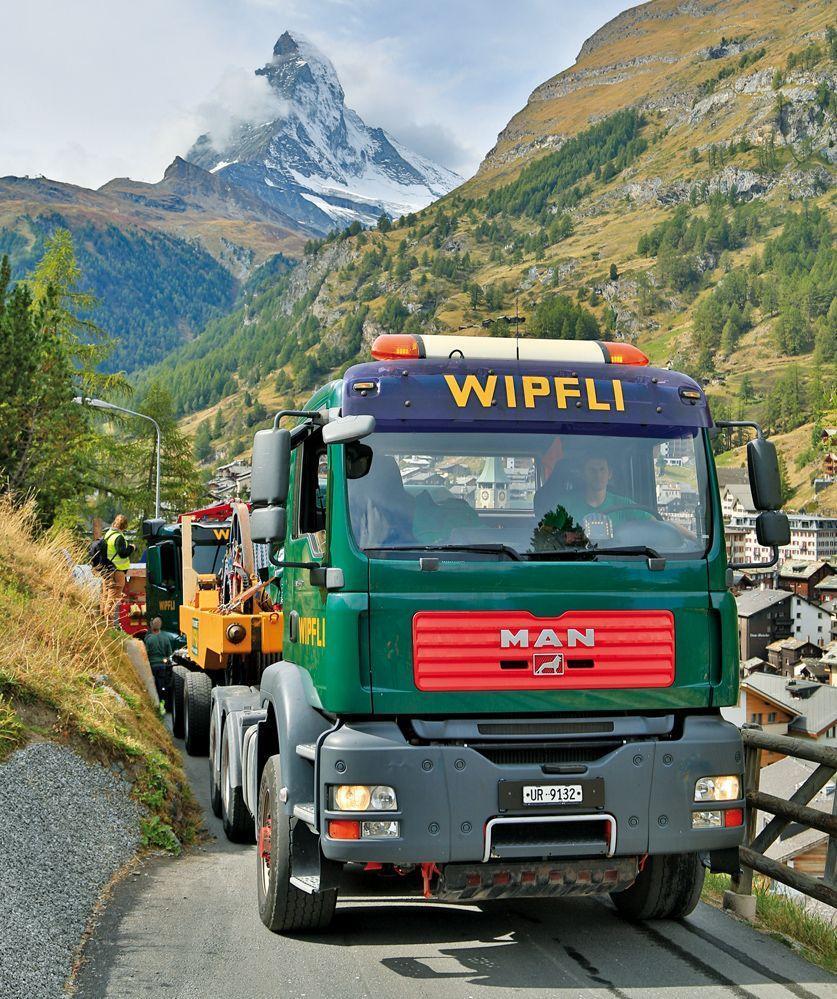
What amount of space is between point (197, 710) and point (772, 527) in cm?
825

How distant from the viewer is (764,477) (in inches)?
254

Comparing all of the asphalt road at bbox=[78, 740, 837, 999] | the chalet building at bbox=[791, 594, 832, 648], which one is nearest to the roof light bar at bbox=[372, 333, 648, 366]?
the asphalt road at bbox=[78, 740, 837, 999]

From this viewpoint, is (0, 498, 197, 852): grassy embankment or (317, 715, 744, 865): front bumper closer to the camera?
(317, 715, 744, 865): front bumper

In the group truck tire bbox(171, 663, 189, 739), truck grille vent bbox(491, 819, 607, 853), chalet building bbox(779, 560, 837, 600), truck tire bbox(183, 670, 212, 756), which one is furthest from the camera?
chalet building bbox(779, 560, 837, 600)

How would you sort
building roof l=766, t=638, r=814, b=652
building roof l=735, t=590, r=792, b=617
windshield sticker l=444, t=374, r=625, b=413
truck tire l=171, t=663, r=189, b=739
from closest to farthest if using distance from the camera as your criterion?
1. windshield sticker l=444, t=374, r=625, b=413
2. truck tire l=171, t=663, r=189, b=739
3. building roof l=766, t=638, r=814, b=652
4. building roof l=735, t=590, r=792, b=617

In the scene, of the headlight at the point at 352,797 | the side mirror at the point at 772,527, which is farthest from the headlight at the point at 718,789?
the headlight at the point at 352,797

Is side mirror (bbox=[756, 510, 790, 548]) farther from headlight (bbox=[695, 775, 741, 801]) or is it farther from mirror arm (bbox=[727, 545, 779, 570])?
headlight (bbox=[695, 775, 741, 801])

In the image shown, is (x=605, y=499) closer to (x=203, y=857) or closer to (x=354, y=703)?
(x=354, y=703)

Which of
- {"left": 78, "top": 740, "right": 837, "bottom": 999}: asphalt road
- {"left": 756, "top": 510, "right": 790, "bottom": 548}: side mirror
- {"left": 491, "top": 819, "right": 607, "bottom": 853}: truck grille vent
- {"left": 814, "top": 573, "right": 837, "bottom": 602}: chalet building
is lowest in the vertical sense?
{"left": 814, "top": 573, "right": 837, "bottom": 602}: chalet building

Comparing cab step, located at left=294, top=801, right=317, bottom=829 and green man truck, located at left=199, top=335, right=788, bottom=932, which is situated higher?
green man truck, located at left=199, top=335, right=788, bottom=932

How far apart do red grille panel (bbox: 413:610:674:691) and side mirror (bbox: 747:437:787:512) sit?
96 cm

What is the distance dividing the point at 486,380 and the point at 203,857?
14.5 ft

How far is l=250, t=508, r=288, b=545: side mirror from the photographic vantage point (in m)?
6.27

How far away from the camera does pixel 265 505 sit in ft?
20.3
